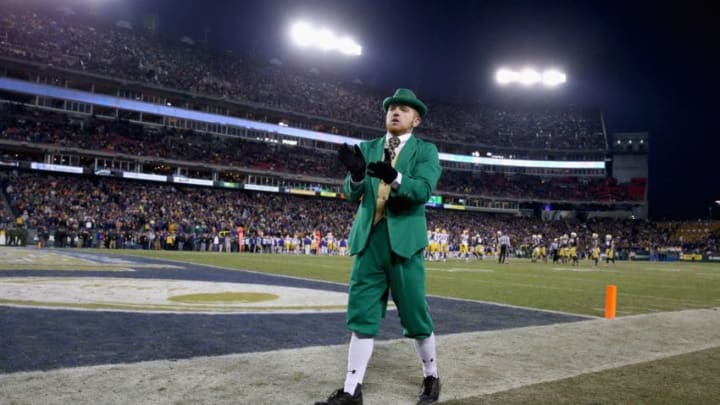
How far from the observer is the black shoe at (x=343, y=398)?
3.41 m

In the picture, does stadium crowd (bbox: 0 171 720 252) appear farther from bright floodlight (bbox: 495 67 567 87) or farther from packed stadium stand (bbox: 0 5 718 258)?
bright floodlight (bbox: 495 67 567 87)

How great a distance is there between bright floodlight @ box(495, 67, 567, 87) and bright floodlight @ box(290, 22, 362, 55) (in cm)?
2111

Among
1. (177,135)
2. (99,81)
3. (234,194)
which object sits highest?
(99,81)

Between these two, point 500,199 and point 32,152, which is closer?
point 32,152

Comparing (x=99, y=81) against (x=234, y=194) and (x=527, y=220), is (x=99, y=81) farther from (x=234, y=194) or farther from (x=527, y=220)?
(x=527, y=220)

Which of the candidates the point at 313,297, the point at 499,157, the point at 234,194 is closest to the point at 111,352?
the point at 313,297

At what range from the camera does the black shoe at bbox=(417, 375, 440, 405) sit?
143 inches

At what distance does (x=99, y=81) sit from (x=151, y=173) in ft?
29.0

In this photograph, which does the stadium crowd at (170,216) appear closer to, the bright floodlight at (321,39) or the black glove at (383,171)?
the bright floodlight at (321,39)

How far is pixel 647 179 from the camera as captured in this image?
249ft

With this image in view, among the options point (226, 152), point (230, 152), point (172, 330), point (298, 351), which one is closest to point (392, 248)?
point (298, 351)

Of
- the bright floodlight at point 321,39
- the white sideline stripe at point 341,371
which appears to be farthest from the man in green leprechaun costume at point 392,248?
the bright floodlight at point 321,39

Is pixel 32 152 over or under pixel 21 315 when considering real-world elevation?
over

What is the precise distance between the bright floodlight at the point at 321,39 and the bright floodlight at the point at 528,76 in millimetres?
21110
